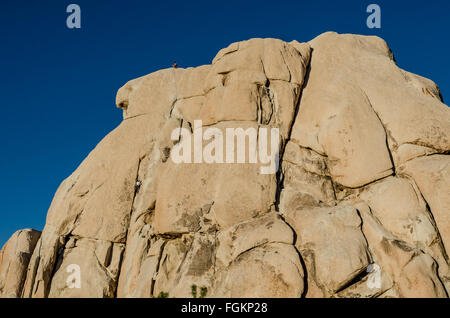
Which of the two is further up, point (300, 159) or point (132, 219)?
point (300, 159)

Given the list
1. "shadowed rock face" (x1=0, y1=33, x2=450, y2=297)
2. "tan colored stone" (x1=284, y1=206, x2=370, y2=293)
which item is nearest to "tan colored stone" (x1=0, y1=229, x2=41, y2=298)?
"shadowed rock face" (x1=0, y1=33, x2=450, y2=297)

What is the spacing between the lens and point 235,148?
55.7 feet

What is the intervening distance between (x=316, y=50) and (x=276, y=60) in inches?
122

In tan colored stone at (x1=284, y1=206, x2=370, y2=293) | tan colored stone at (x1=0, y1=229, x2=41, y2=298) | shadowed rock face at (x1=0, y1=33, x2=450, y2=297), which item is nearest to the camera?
tan colored stone at (x1=284, y1=206, x2=370, y2=293)

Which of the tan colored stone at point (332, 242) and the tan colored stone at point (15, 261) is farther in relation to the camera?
the tan colored stone at point (15, 261)

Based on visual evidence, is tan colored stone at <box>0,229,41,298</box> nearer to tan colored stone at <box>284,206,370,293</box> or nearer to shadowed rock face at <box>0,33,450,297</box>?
shadowed rock face at <box>0,33,450,297</box>

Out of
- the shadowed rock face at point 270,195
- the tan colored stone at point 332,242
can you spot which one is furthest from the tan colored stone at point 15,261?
the tan colored stone at point 332,242

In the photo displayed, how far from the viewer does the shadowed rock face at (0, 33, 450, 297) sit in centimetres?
1429

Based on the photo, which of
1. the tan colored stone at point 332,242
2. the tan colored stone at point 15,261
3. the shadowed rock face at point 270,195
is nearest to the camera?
the tan colored stone at point 332,242

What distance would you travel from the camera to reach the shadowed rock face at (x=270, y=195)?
14289 mm

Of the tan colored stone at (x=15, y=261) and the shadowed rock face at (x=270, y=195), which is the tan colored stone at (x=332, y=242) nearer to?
the shadowed rock face at (x=270, y=195)

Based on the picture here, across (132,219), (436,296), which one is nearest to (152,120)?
(132,219)

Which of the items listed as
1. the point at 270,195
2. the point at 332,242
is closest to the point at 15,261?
the point at 270,195

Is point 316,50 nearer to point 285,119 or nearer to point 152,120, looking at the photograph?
point 285,119
